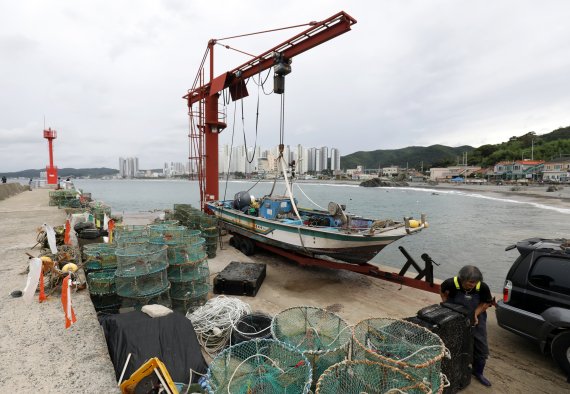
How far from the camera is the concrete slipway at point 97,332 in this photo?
272 centimetres

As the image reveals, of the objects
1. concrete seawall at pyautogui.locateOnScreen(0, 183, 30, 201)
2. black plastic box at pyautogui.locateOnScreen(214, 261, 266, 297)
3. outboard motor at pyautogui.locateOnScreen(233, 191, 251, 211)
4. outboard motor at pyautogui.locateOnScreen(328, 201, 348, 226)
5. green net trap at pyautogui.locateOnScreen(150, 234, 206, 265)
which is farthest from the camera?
concrete seawall at pyautogui.locateOnScreen(0, 183, 30, 201)

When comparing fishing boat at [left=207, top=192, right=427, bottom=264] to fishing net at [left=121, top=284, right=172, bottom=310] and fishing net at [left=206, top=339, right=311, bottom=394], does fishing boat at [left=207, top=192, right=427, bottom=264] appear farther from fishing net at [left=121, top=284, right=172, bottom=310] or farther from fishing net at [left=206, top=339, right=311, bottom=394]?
fishing net at [left=206, top=339, right=311, bottom=394]

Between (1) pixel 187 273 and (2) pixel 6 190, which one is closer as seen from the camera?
(1) pixel 187 273

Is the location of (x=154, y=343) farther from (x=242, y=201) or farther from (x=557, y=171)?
(x=557, y=171)

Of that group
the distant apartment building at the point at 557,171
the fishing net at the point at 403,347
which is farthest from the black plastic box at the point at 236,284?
the distant apartment building at the point at 557,171

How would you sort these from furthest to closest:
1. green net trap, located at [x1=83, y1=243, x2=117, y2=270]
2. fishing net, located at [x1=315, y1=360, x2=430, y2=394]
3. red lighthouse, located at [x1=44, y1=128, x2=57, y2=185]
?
red lighthouse, located at [x1=44, y1=128, x2=57, y2=185]
green net trap, located at [x1=83, y1=243, x2=117, y2=270]
fishing net, located at [x1=315, y1=360, x2=430, y2=394]

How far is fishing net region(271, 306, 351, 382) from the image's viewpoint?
10.8ft

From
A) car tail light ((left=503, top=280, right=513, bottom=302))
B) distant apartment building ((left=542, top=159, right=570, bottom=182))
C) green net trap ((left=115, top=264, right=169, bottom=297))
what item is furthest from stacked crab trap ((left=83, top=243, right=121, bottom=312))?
distant apartment building ((left=542, top=159, right=570, bottom=182))

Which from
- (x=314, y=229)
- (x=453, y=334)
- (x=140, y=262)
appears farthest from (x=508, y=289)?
(x=140, y=262)

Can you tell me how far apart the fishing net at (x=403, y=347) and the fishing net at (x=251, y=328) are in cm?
130

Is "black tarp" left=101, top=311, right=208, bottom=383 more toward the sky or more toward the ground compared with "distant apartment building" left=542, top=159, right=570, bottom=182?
more toward the ground

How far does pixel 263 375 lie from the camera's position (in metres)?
2.86

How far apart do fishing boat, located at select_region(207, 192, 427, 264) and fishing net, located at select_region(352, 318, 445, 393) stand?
3.49 metres

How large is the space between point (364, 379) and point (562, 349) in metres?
3.16
